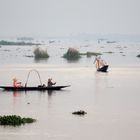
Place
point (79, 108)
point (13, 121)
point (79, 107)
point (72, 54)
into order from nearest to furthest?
1. point (13, 121)
2. point (79, 108)
3. point (79, 107)
4. point (72, 54)

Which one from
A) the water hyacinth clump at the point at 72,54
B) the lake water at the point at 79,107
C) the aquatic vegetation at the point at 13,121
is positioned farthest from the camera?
the water hyacinth clump at the point at 72,54

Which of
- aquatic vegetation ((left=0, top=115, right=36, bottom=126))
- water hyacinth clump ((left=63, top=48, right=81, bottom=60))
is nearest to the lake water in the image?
aquatic vegetation ((left=0, top=115, right=36, bottom=126))

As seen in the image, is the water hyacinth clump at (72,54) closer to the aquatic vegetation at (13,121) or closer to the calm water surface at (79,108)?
the calm water surface at (79,108)

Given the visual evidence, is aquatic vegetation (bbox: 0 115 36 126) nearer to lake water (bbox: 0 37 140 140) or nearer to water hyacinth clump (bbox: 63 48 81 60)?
lake water (bbox: 0 37 140 140)

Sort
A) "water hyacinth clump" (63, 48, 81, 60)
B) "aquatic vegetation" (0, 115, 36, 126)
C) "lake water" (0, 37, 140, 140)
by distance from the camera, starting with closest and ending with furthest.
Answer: "lake water" (0, 37, 140, 140) → "aquatic vegetation" (0, 115, 36, 126) → "water hyacinth clump" (63, 48, 81, 60)

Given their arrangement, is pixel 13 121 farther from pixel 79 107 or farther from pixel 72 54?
pixel 72 54

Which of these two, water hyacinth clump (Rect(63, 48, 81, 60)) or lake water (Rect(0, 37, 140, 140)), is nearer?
lake water (Rect(0, 37, 140, 140))

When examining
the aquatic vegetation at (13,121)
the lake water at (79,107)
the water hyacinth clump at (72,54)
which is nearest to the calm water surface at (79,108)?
the lake water at (79,107)

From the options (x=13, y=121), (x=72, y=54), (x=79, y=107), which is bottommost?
(x=72, y=54)

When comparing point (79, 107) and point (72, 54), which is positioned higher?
point (79, 107)

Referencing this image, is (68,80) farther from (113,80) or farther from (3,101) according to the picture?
(3,101)

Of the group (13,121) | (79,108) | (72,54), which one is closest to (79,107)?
(79,108)

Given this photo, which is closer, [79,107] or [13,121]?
[13,121]

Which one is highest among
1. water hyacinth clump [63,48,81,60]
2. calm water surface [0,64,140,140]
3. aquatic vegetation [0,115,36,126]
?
aquatic vegetation [0,115,36,126]
